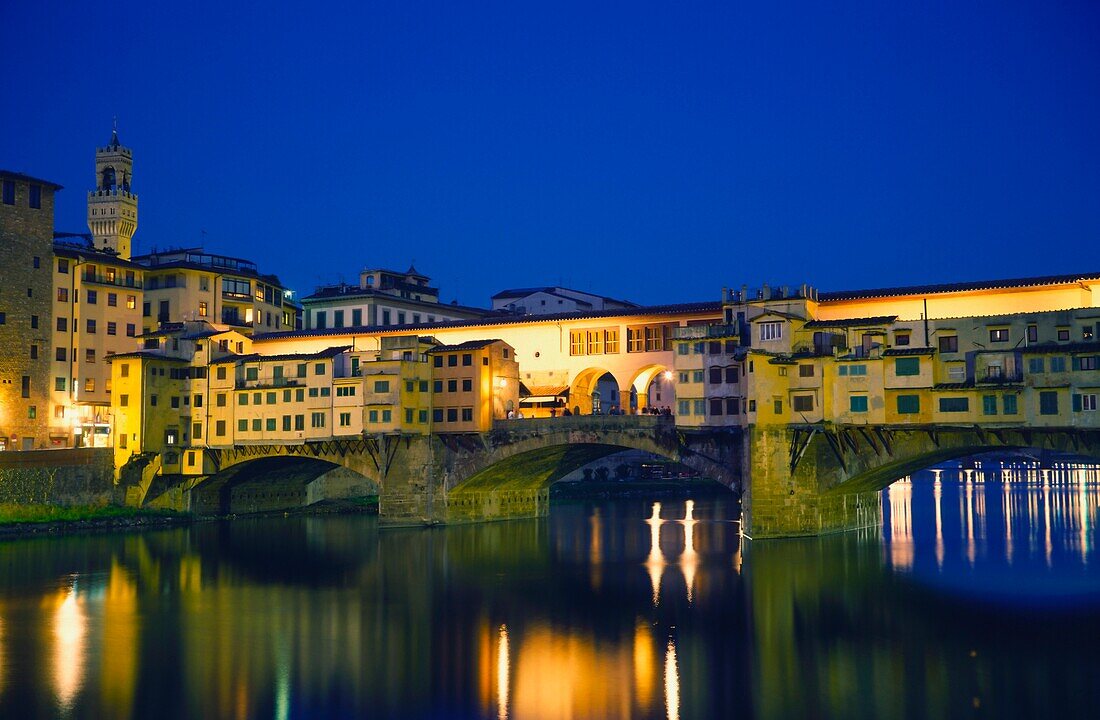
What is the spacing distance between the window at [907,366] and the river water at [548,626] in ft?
29.8

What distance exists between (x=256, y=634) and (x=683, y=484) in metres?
72.2

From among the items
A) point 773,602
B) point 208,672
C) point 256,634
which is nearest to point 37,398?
point 256,634

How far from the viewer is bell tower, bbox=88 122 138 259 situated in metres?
102

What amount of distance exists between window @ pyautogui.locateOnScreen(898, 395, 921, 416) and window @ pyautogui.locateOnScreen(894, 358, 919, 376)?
1150 mm

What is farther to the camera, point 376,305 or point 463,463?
point 376,305

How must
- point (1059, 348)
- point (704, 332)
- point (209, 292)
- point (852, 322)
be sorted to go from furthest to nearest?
1. point (209, 292)
2. point (704, 332)
3. point (852, 322)
4. point (1059, 348)

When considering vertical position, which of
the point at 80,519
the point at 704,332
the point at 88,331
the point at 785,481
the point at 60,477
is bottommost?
the point at 80,519

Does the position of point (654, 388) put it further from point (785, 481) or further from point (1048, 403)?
point (1048, 403)

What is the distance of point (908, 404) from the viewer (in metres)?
53.9

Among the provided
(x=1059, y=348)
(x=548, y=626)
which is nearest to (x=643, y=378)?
(x=1059, y=348)

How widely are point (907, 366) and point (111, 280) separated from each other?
193 ft

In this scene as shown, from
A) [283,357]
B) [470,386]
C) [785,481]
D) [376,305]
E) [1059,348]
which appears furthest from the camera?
[376,305]

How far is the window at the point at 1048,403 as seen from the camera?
164 feet

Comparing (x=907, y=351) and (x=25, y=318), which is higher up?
(x=25, y=318)
